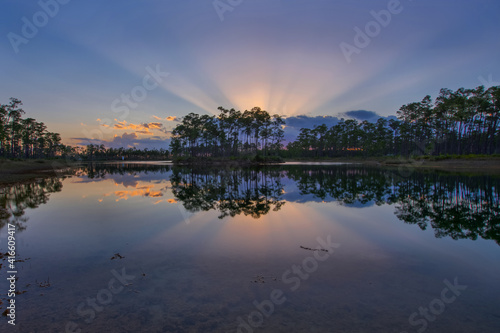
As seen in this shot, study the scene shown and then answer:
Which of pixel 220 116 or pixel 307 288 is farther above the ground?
pixel 220 116

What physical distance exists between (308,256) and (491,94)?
81.4 metres

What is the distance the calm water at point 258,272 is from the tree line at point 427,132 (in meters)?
70.8

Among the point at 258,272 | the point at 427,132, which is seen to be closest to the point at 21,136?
the point at 258,272

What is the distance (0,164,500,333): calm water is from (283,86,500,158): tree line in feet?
232

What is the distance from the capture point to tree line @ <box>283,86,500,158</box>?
6538 centimetres

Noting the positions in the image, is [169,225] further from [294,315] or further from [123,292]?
[294,315]

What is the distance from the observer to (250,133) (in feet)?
339

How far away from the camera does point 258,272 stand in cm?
642

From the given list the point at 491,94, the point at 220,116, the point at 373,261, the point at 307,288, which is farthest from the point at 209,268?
the point at 220,116

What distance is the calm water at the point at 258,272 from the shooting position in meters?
4.53

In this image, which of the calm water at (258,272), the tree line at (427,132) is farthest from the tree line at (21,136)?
the tree line at (427,132)

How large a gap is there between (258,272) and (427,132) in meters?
124

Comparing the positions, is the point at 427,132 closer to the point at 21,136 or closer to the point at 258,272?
the point at 258,272

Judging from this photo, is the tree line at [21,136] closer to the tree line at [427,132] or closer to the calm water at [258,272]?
the calm water at [258,272]
